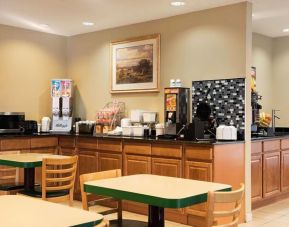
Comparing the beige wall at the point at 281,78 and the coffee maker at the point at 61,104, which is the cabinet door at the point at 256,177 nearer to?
the beige wall at the point at 281,78

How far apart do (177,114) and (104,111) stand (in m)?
1.54

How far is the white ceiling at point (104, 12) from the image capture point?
17.0 feet

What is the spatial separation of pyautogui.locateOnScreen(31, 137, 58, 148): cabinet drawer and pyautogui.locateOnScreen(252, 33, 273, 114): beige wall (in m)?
3.70

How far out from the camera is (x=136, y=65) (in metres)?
6.25

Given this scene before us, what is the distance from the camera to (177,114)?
5398 mm

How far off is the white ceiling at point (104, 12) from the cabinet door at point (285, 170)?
2.06 metres

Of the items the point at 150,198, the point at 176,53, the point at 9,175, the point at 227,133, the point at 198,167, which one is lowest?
the point at 9,175

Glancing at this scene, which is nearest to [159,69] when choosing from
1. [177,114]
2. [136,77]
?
→ [136,77]

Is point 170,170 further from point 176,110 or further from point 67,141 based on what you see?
point 67,141

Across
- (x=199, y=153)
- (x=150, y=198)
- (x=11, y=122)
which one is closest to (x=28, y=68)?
(x=11, y=122)

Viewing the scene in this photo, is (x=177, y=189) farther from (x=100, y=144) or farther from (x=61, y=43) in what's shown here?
(x=61, y=43)

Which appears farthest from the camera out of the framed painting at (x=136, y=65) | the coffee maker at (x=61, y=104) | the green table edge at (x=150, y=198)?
the coffee maker at (x=61, y=104)

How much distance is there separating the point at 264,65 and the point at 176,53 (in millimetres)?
2398

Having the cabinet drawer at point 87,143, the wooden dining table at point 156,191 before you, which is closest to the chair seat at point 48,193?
the wooden dining table at point 156,191
